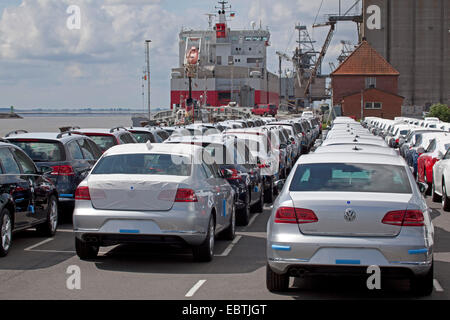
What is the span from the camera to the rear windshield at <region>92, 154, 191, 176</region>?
10.2 metres

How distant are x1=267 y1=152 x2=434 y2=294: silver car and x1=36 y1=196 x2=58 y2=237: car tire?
5.60 metres

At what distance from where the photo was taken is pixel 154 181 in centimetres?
964

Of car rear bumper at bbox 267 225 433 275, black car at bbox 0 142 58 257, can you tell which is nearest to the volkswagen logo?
car rear bumper at bbox 267 225 433 275

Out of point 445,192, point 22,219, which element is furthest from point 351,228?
point 445,192

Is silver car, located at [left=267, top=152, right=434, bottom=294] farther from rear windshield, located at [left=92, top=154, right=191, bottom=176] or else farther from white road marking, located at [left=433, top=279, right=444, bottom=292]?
rear windshield, located at [left=92, top=154, right=191, bottom=176]

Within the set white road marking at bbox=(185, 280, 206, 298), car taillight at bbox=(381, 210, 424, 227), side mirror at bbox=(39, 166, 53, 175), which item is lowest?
white road marking at bbox=(185, 280, 206, 298)

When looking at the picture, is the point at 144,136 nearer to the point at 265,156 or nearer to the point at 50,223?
the point at 265,156

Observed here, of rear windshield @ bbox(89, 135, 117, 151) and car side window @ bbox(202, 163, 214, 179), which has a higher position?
rear windshield @ bbox(89, 135, 117, 151)

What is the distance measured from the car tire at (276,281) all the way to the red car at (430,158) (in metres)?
11.7

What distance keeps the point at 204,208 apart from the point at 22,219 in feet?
9.71

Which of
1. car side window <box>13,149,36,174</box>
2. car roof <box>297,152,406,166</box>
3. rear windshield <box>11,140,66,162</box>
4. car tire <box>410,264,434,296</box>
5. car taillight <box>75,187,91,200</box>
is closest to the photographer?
car tire <box>410,264,434,296</box>

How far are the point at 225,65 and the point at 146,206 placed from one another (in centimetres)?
13992

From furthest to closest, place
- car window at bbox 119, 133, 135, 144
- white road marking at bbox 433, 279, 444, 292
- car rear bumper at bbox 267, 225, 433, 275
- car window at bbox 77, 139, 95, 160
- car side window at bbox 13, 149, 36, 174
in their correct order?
1. car window at bbox 119, 133, 135, 144
2. car window at bbox 77, 139, 95, 160
3. car side window at bbox 13, 149, 36, 174
4. white road marking at bbox 433, 279, 444, 292
5. car rear bumper at bbox 267, 225, 433, 275
